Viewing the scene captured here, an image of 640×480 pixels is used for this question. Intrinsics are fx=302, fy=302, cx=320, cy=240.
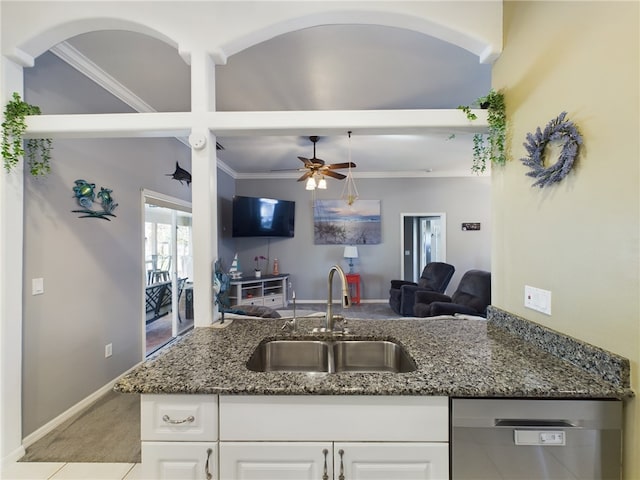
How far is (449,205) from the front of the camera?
6.28 m

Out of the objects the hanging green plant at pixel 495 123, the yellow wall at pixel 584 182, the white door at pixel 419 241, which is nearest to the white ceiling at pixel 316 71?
the hanging green plant at pixel 495 123

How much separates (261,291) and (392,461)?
474 centimetres

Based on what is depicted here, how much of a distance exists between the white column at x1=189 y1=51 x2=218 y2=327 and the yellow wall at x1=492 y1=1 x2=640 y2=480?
1.67 m

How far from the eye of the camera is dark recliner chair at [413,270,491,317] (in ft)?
12.0

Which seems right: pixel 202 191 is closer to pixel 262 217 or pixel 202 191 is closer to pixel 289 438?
pixel 289 438

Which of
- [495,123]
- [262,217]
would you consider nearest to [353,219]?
[262,217]

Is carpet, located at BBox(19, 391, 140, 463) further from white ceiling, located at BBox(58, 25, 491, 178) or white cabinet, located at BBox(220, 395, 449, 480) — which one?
white ceiling, located at BBox(58, 25, 491, 178)

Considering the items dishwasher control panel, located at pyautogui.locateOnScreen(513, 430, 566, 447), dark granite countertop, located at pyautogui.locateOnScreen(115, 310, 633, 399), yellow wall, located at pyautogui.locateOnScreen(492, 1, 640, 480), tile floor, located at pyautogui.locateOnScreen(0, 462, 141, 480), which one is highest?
yellow wall, located at pyautogui.locateOnScreen(492, 1, 640, 480)

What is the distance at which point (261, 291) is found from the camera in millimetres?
5598

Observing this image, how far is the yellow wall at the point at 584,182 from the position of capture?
986mm

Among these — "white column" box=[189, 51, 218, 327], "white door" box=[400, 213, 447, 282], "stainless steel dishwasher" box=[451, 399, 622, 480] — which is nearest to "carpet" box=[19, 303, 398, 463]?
"white column" box=[189, 51, 218, 327]

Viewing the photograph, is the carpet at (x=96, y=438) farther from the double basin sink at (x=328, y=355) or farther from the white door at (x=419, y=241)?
the white door at (x=419, y=241)

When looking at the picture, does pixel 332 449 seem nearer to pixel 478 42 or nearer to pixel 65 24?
pixel 478 42

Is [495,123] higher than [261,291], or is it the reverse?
[495,123]
